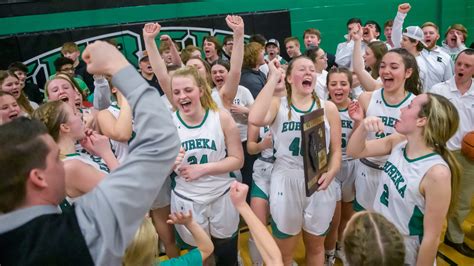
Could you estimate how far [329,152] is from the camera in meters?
3.38

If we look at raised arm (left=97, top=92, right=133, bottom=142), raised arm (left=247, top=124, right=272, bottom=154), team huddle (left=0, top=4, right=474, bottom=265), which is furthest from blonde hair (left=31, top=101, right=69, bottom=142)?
raised arm (left=247, top=124, right=272, bottom=154)

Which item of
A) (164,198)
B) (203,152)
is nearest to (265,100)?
(203,152)

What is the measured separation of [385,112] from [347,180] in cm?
78

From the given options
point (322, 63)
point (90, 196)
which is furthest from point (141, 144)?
point (322, 63)

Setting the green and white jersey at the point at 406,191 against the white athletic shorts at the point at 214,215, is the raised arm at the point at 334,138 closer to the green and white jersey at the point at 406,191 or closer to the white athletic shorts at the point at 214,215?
the green and white jersey at the point at 406,191

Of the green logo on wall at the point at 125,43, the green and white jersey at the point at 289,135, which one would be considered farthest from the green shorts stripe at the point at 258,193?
the green logo on wall at the point at 125,43

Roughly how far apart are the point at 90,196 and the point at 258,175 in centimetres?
256

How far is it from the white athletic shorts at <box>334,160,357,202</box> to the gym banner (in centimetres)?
583

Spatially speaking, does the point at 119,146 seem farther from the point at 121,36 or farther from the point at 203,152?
the point at 121,36

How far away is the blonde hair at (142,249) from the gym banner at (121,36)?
6.98m

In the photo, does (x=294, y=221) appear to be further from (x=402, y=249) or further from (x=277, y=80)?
(x=402, y=249)

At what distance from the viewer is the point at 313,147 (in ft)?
9.68

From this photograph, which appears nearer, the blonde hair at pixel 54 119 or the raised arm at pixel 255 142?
the blonde hair at pixel 54 119

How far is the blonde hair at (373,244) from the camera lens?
1.63m
